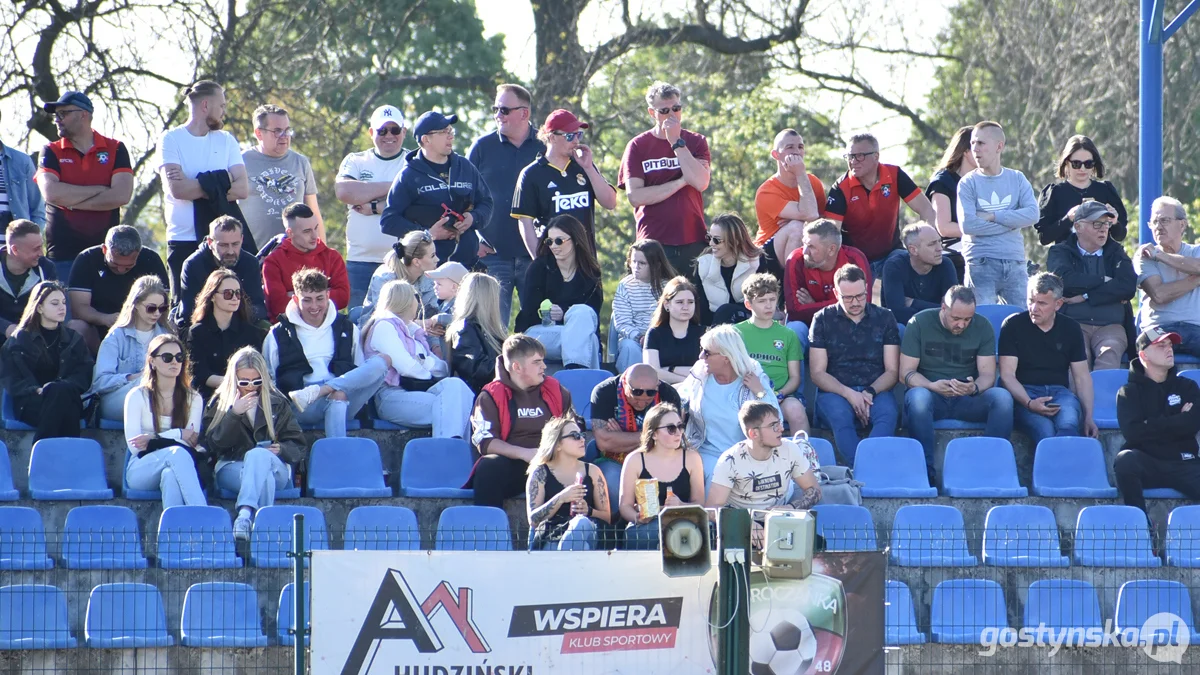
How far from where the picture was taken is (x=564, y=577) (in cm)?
750

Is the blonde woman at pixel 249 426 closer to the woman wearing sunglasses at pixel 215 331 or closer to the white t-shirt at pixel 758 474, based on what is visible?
the woman wearing sunglasses at pixel 215 331

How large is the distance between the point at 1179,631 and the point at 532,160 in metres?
5.66

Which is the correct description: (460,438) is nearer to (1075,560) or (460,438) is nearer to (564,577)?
(564,577)

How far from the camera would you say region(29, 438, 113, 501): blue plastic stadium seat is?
31.1 feet

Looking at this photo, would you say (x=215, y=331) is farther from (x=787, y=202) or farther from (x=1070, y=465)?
(x=1070, y=465)

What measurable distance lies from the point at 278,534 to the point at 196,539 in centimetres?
46

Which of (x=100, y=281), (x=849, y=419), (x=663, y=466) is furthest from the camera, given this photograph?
(x=100, y=281)

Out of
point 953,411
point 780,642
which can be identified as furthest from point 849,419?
point 780,642

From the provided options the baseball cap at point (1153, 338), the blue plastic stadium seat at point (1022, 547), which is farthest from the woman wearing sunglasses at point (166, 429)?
the baseball cap at point (1153, 338)


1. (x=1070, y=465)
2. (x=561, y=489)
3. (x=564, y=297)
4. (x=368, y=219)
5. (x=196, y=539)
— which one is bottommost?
(x=196, y=539)

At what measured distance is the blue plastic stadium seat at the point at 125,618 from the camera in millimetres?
8273

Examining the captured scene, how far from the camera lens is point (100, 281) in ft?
35.3

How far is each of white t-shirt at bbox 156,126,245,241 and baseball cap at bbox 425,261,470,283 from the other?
1.66 metres

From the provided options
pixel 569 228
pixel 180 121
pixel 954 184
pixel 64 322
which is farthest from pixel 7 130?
pixel 954 184
